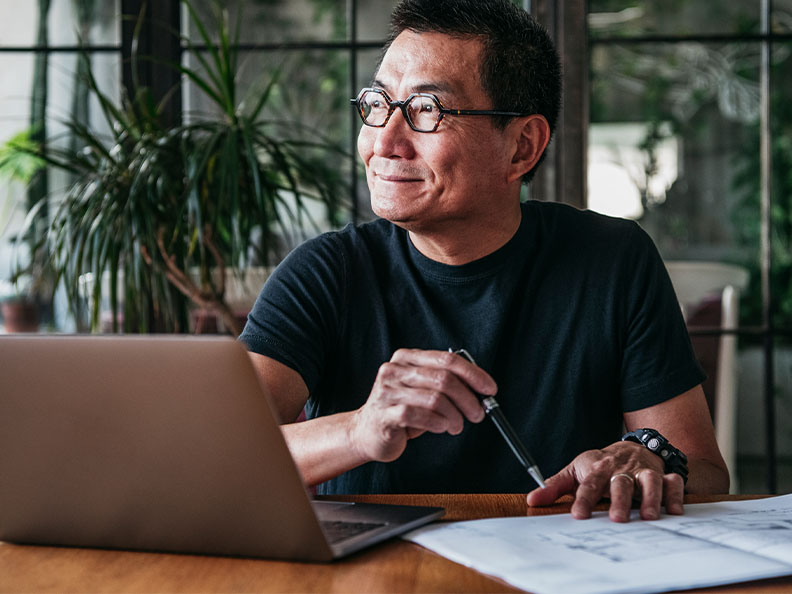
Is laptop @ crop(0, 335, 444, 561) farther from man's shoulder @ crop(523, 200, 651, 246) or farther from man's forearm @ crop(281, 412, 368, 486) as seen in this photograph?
man's shoulder @ crop(523, 200, 651, 246)

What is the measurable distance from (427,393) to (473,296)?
2.02ft

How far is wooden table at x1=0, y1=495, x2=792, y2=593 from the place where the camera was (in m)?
0.73

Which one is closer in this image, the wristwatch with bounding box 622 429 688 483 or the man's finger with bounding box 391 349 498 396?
the man's finger with bounding box 391 349 498 396

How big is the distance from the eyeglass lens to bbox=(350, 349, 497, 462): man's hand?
62 cm

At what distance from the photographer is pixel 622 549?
81 cm

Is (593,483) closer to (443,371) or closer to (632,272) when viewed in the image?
(443,371)

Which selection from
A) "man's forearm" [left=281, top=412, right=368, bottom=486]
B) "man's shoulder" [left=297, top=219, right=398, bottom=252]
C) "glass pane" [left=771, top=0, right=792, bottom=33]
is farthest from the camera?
"glass pane" [left=771, top=0, right=792, bottom=33]

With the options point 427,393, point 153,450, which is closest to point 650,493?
point 427,393

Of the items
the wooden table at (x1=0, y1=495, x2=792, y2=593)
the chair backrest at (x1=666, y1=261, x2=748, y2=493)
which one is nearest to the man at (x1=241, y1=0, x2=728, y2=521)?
the wooden table at (x1=0, y1=495, x2=792, y2=593)

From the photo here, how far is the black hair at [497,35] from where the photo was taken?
152 centimetres

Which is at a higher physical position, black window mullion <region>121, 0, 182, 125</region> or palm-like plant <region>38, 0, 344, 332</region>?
black window mullion <region>121, 0, 182, 125</region>

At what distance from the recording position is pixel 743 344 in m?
3.35

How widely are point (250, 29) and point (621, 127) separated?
1932 millimetres

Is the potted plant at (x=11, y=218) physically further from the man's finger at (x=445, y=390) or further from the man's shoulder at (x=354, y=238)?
the man's finger at (x=445, y=390)
